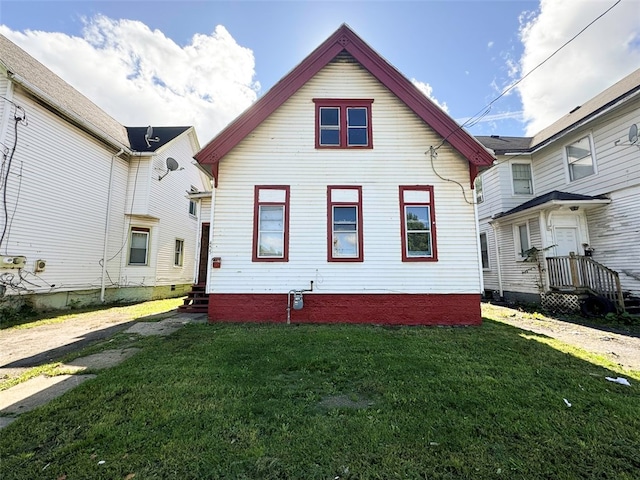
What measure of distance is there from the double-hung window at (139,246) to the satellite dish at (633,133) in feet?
63.4

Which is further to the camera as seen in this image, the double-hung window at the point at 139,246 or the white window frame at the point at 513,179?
the white window frame at the point at 513,179

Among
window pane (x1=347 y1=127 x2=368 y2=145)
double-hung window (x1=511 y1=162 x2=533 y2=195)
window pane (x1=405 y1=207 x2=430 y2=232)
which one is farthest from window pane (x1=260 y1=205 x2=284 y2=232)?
double-hung window (x1=511 y1=162 x2=533 y2=195)

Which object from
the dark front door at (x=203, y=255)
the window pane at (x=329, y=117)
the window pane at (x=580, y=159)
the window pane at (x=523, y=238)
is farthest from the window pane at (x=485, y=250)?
the dark front door at (x=203, y=255)

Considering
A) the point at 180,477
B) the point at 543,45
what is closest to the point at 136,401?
the point at 180,477

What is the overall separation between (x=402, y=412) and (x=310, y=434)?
1100 millimetres

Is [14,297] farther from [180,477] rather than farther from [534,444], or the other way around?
[534,444]

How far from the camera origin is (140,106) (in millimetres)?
17219

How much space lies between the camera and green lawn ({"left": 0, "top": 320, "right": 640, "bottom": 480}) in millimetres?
2373

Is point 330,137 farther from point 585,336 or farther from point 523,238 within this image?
point 523,238

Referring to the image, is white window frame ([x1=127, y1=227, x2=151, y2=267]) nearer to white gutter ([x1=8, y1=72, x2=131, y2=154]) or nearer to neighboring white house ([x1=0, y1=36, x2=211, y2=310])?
neighboring white house ([x1=0, y1=36, x2=211, y2=310])

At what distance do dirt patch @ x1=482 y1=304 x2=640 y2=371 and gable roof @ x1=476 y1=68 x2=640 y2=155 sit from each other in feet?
24.5

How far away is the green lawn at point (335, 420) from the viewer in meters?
2.37

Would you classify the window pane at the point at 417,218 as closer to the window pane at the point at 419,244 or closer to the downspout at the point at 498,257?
the window pane at the point at 419,244

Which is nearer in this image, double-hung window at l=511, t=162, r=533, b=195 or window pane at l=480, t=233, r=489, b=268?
double-hung window at l=511, t=162, r=533, b=195
